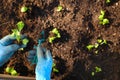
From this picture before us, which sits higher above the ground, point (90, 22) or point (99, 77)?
point (90, 22)

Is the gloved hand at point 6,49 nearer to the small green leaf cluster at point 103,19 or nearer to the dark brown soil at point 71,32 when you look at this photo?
the dark brown soil at point 71,32

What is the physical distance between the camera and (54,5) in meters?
2.46

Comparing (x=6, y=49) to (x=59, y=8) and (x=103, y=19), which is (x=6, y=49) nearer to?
(x=59, y=8)

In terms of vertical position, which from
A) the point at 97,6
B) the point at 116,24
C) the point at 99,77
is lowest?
the point at 99,77

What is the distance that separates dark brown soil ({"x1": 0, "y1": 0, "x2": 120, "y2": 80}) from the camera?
2.46m

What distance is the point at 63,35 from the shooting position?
248 centimetres

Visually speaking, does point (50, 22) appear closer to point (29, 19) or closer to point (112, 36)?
point (29, 19)

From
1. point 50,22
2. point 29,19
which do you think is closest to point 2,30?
point 29,19

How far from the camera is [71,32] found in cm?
248

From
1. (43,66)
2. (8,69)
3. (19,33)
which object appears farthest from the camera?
(8,69)

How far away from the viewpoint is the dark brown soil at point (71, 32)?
2.46 metres

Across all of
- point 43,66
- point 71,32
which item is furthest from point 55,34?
point 43,66

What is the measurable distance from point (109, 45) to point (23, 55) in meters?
0.76

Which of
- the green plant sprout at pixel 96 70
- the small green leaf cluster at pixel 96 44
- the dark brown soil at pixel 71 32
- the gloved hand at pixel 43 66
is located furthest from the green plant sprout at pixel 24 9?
the green plant sprout at pixel 96 70
